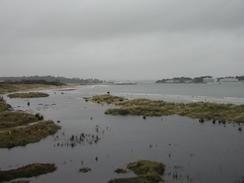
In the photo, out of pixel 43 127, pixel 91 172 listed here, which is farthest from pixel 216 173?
pixel 43 127

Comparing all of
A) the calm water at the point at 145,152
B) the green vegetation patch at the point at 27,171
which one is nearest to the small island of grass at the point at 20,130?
the calm water at the point at 145,152

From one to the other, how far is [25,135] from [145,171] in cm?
2204

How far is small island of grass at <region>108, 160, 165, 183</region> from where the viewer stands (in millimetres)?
24641

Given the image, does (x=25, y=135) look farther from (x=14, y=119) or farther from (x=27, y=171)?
(x=27, y=171)

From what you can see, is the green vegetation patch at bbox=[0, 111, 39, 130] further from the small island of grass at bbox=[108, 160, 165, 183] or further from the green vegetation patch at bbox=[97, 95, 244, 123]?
the small island of grass at bbox=[108, 160, 165, 183]

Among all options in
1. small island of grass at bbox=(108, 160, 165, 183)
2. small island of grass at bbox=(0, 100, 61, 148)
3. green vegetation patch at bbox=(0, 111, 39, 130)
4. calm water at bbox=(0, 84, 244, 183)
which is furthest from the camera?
green vegetation patch at bbox=(0, 111, 39, 130)

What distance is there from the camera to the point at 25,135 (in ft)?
138

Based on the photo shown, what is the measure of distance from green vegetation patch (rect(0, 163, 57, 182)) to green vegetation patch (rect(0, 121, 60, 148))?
10.6m

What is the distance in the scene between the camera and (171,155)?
33.4 metres

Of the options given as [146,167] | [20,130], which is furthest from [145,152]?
[20,130]

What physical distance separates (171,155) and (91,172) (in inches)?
407

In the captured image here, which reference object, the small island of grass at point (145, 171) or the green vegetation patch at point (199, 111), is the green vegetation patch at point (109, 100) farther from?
the small island of grass at point (145, 171)


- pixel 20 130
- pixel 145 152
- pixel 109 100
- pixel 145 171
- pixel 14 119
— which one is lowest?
pixel 145 152

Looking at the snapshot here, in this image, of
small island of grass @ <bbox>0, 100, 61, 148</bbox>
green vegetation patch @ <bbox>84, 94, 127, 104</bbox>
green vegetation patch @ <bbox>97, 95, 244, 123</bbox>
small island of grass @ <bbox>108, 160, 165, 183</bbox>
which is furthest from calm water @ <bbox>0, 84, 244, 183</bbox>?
green vegetation patch @ <bbox>84, 94, 127, 104</bbox>
